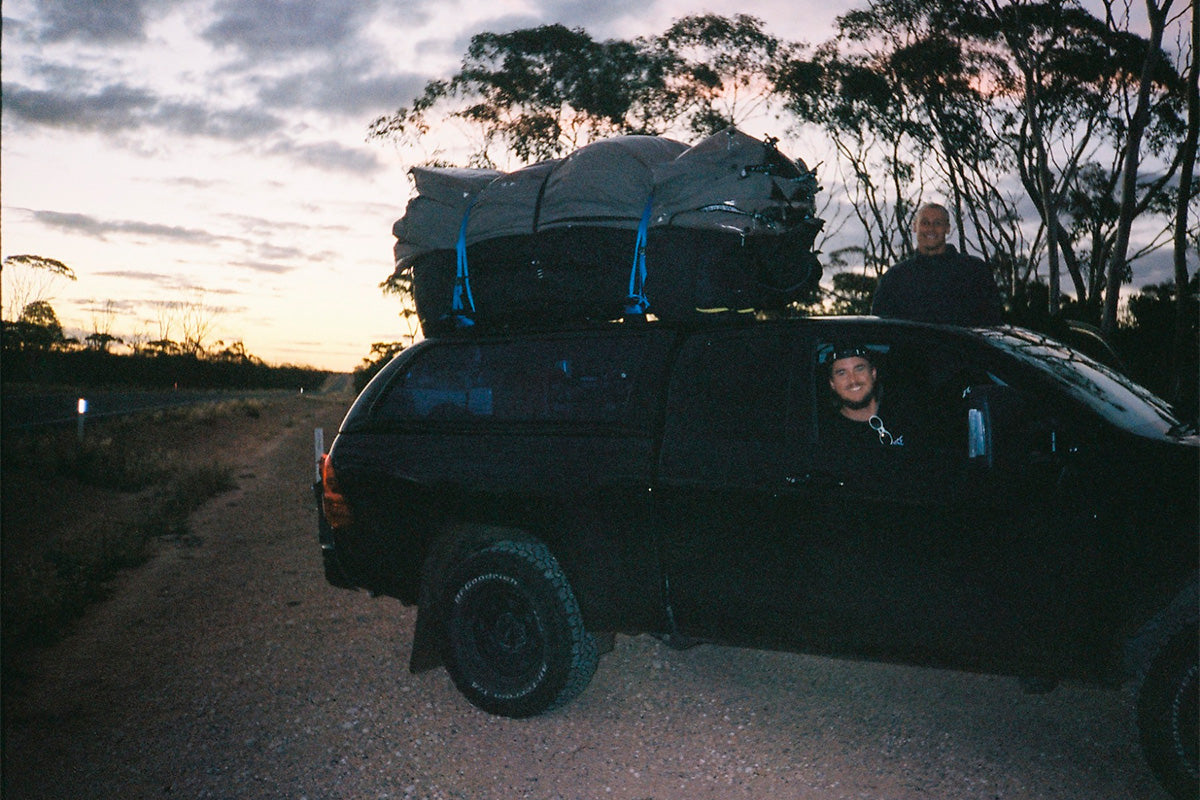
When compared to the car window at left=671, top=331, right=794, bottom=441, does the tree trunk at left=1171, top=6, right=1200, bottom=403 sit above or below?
above

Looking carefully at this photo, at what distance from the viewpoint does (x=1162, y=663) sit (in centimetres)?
310

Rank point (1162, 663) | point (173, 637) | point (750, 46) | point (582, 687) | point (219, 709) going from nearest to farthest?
point (1162, 663), point (582, 687), point (219, 709), point (173, 637), point (750, 46)

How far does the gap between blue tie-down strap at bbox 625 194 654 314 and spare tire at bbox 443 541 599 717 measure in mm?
1225

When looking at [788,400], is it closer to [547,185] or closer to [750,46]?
[547,185]

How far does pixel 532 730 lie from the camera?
4227 millimetres

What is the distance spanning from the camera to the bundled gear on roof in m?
4.18

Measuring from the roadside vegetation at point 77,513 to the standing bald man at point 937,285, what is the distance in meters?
5.84

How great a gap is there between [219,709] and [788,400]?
10.5 feet

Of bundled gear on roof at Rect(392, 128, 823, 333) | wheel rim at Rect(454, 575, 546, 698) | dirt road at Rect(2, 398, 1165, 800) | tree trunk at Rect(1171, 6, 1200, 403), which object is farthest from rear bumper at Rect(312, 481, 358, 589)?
tree trunk at Rect(1171, 6, 1200, 403)

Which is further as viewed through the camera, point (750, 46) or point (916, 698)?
point (750, 46)

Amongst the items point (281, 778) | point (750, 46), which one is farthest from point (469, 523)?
point (750, 46)

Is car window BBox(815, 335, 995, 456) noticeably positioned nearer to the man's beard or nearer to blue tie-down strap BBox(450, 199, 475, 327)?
the man's beard

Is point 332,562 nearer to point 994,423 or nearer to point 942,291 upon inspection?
point 994,423

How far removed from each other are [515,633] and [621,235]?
1968 mm
